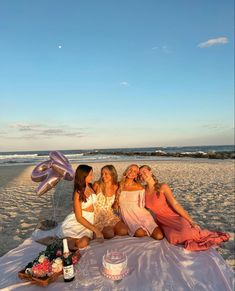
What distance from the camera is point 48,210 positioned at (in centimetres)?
770

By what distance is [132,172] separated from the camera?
4797 mm

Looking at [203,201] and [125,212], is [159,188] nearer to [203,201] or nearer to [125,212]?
[125,212]

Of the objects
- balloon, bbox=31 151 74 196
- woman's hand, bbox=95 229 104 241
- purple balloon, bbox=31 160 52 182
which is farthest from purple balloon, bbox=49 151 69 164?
woman's hand, bbox=95 229 104 241

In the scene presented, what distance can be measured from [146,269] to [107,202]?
1.65 meters

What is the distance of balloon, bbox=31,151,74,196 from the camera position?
4.55 m

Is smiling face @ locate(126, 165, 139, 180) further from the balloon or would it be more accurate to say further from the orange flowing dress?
the balloon

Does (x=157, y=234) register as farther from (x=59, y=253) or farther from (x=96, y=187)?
(x=59, y=253)

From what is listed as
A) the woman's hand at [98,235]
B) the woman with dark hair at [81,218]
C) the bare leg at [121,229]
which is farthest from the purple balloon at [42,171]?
the bare leg at [121,229]

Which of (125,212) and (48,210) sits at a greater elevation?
(125,212)

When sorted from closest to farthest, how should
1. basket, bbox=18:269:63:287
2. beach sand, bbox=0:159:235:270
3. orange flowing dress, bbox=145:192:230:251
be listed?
basket, bbox=18:269:63:287 < orange flowing dress, bbox=145:192:230:251 < beach sand, bbox=0:159:235:270

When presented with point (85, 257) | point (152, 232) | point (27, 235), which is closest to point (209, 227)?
point (152, 232)

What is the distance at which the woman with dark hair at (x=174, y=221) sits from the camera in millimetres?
3926

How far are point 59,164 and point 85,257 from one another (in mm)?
1593

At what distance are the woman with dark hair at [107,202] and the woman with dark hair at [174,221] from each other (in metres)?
0.55
